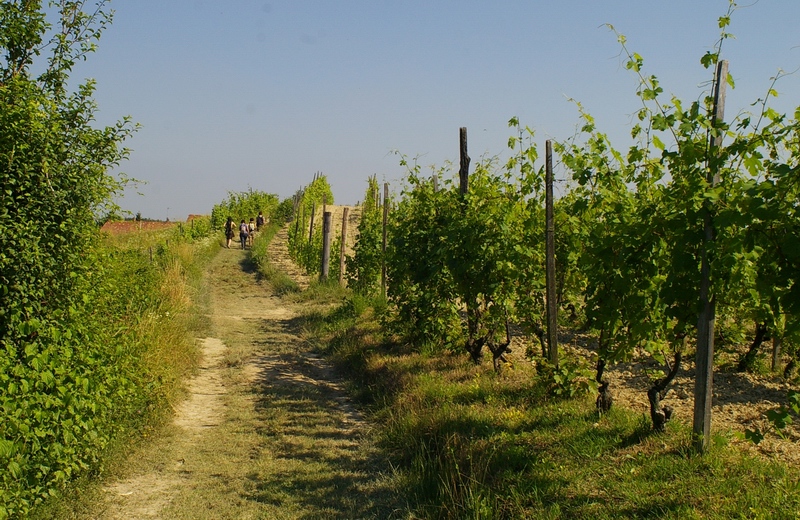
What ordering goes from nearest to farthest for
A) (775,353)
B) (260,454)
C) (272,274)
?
(260,454), (775,353), (272,274)

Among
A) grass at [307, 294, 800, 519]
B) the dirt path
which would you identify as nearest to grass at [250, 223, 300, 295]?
the dirt path

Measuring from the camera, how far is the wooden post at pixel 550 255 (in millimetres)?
5918

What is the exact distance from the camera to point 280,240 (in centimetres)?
3528

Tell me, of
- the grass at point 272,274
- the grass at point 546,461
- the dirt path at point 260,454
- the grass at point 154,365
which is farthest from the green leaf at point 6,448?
the grass at point 272,274

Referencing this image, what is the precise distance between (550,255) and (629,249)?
1803mm

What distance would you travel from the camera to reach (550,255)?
592 cm

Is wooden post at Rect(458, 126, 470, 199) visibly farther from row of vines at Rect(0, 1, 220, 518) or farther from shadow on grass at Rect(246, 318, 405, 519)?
row of vines at Rect(0, 1, 220, 518)

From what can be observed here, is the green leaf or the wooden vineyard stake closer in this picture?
the green leaf

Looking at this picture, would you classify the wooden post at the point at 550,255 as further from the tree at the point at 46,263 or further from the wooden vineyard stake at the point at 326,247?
the wooden vineyard stake at the point at 326,247

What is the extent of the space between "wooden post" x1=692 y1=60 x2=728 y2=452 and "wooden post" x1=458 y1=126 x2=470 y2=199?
4153 millimetres

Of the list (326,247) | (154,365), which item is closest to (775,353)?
(154,365)

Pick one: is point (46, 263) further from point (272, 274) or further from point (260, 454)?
point (272, 274)

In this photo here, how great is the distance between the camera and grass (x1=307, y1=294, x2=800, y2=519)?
12.3 feet

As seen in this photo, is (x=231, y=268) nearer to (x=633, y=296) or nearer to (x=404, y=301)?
(x=404, y=301)
